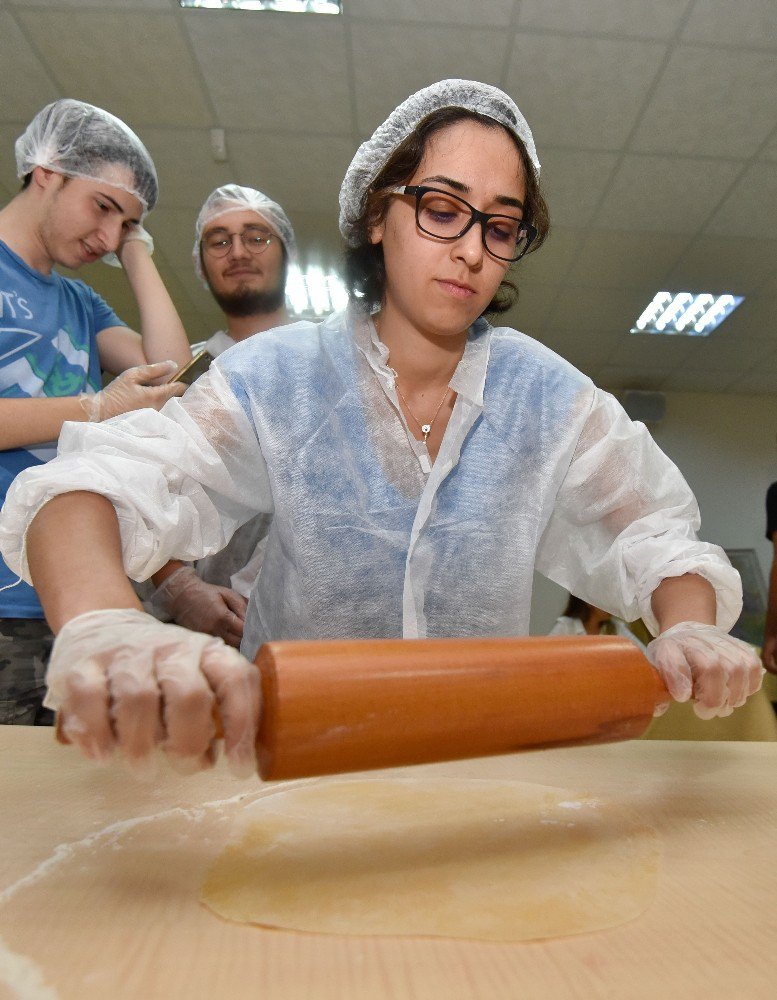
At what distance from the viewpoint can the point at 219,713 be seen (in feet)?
1.88

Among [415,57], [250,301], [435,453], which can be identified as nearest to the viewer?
[435,453]

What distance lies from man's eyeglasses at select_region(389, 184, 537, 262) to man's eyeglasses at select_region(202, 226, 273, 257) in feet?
Answer: 3.25

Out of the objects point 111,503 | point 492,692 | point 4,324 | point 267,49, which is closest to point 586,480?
point 492,692

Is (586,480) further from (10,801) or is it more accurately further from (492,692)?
(10,801)

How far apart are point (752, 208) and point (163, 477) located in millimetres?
3550

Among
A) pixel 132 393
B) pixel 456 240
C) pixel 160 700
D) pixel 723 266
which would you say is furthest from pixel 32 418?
pixel 723 266

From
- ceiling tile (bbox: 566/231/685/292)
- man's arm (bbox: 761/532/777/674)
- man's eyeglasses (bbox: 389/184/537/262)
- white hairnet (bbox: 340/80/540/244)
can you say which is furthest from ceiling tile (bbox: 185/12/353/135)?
man's arm (bbox: 761/532/777/674)

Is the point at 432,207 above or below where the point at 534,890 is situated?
above

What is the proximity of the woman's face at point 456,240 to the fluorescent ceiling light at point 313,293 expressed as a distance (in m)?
3.21

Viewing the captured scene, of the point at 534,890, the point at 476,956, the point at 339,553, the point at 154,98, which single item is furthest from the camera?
the point at 154,98

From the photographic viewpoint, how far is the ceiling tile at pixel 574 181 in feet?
10.3

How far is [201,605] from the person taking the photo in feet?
4.94

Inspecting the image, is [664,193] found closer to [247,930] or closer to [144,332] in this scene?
[144,332]

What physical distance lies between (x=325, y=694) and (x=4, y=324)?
1189mm
